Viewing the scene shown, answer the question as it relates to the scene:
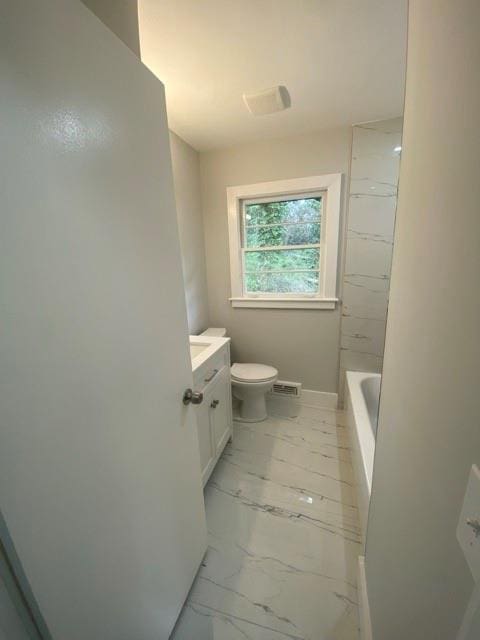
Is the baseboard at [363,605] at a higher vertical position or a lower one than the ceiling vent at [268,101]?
lower

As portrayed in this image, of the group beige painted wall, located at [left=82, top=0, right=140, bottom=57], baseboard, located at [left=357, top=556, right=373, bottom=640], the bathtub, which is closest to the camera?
beige painted wall, located at [left=82, top=0, right=140, bottom=57]

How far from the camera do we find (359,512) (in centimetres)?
139

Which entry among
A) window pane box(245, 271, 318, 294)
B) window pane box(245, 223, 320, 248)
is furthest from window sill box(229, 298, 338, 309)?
window pane box(245, 223, 320, 248)

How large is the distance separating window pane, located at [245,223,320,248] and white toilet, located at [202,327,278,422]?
935mm

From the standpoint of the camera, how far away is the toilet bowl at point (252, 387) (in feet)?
6.74

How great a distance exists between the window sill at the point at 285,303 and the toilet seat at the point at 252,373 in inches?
22.2

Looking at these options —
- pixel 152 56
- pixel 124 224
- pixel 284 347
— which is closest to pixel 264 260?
pixel 284 347

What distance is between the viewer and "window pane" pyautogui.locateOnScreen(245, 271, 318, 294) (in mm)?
2293

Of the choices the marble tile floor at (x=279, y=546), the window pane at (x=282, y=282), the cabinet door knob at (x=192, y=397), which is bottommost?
the marble tile floor at (x=279, y=546)

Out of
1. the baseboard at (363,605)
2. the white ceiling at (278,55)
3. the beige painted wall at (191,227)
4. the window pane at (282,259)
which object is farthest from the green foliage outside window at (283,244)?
the baseboard at (363,605)

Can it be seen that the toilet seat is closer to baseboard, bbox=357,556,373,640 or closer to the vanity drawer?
the vanity drawer

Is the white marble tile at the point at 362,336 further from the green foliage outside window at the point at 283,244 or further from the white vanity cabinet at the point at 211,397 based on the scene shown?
the white vanity cabinet at the point at 211,397

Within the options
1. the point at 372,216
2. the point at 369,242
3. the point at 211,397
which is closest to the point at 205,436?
the point at 211,397

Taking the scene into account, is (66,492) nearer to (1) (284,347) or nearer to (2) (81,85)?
(2) (81,85)
